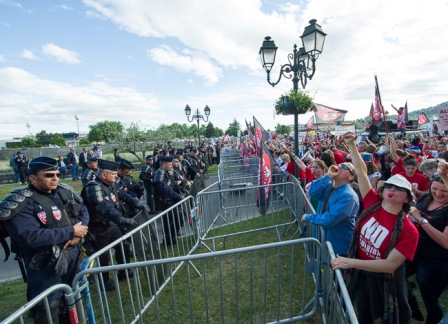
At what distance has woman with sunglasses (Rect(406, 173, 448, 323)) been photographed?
105 inches

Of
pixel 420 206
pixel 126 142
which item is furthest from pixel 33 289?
pixel 126 142

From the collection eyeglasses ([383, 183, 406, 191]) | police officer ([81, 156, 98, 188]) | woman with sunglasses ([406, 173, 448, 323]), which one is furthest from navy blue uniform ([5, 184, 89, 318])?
woman with sunglasses ([406, 173, 448, 323])

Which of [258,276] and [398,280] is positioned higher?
[398,280]

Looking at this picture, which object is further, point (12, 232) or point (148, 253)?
point (148, 253)

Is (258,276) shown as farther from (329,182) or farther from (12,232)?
(12,232)

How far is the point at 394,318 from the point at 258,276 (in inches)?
89.5

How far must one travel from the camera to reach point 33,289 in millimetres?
2889

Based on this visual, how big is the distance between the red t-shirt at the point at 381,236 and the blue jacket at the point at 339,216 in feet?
1.06

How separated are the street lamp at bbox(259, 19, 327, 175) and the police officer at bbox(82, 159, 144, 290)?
484cm

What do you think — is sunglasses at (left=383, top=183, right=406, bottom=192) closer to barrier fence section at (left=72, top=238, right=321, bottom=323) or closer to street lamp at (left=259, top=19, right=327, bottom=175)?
barrier fence section at (left=72, top=238, right=321, bottom=323)

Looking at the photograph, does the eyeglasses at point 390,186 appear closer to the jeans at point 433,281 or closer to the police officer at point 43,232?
the jeans at point 433,281

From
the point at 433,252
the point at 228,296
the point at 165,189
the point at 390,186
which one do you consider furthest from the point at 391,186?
the point at 165,189

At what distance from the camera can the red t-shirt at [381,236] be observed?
2.14m

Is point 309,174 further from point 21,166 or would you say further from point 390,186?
point 21,166
